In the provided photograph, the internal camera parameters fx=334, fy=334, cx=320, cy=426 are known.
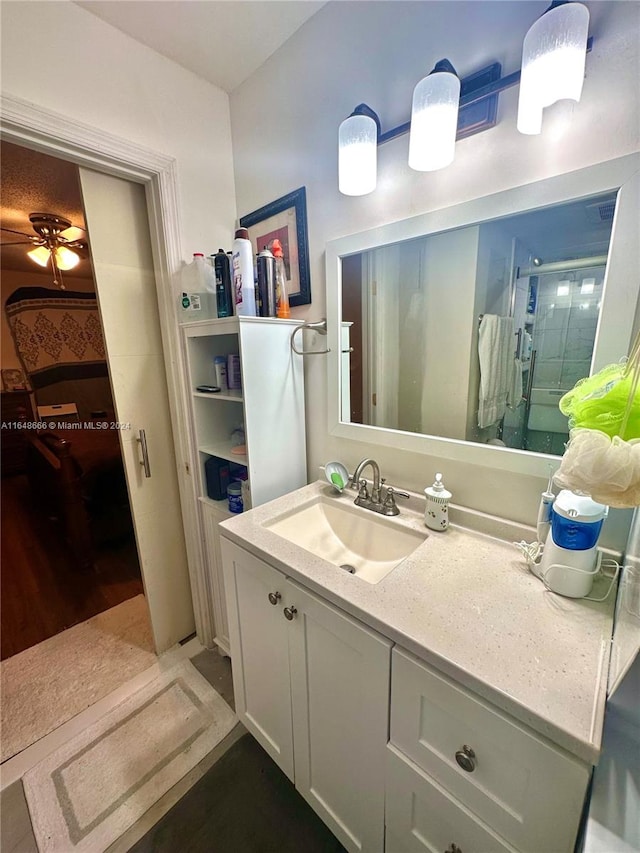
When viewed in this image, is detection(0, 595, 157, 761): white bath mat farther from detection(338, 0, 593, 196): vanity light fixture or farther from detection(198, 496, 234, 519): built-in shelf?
detection(338, 0, 593, 196): vanity light fixture

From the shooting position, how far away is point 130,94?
1.18 metres

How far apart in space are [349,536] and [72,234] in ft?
9.35

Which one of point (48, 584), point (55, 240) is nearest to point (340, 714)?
point (48, 584)

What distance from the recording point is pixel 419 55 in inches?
35.9

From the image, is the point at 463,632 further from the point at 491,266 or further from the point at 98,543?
the point at 98,543

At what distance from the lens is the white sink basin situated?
41.1 inches

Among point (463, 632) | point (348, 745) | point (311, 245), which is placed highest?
point (311, 245)

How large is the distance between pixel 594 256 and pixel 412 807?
1.25 metres

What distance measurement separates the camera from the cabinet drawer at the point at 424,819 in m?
0.60

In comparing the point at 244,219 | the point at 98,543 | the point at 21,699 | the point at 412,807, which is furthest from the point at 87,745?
the point at 244,219

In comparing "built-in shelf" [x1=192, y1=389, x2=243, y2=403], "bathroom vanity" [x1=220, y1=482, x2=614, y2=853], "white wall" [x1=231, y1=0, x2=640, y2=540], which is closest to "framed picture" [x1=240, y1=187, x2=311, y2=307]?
"white wall" [x1=231, y1=0, x2=640, y2=540]

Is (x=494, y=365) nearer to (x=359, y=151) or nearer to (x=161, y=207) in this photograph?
(x=359, y=151)

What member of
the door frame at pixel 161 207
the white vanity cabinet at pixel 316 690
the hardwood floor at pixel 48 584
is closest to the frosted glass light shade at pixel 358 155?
the door frame at pixel 161 207

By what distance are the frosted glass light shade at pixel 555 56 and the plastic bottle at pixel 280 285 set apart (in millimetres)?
799
